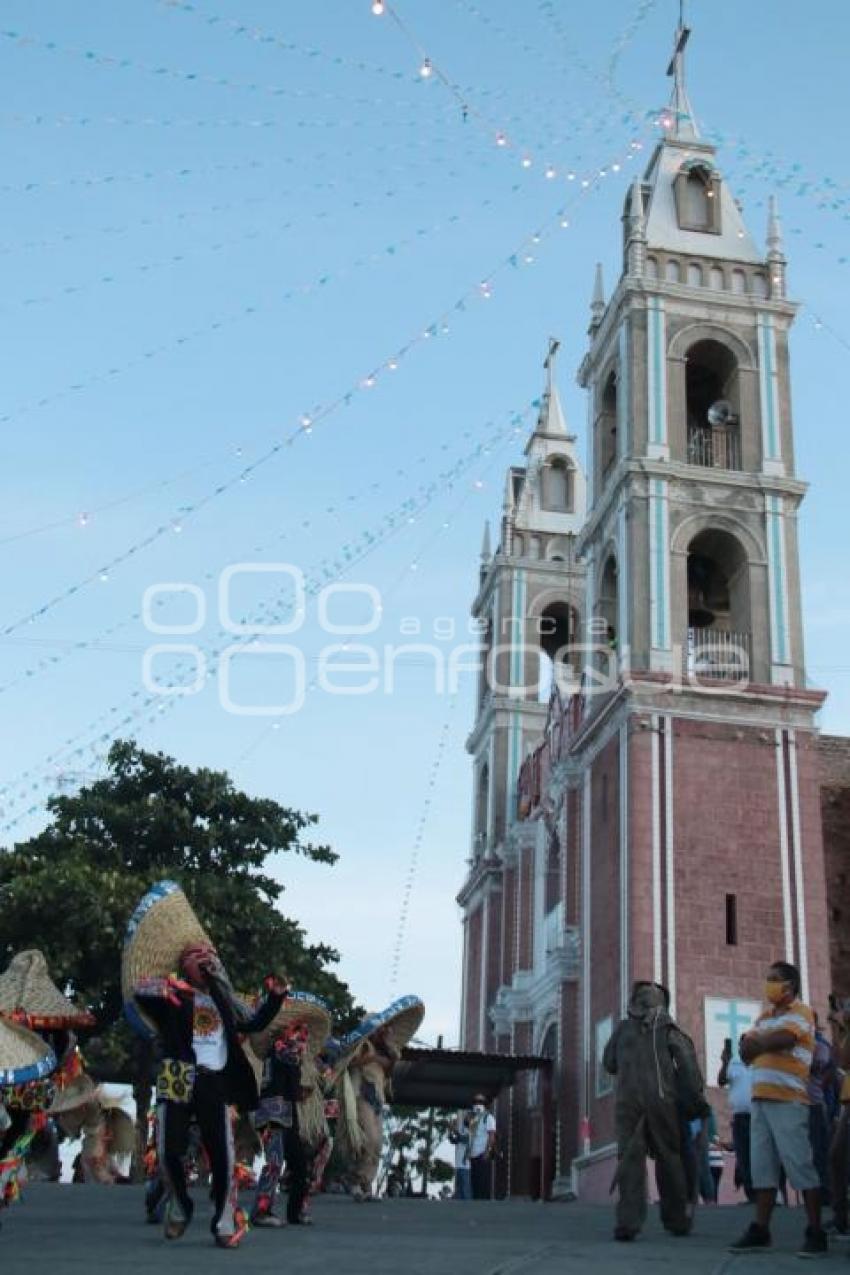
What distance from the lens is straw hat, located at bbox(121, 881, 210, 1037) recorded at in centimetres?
952

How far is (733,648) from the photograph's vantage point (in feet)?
92.4

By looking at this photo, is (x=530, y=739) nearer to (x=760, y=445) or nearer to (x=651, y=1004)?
(x=760, y=445)

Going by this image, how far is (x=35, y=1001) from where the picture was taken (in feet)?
38.0

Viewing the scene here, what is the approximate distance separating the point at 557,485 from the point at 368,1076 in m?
31.2

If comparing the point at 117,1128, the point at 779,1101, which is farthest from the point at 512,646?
the point at 779,1101

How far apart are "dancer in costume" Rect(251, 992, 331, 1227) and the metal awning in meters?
16.6

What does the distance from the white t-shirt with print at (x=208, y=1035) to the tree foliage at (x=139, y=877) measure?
16.6m

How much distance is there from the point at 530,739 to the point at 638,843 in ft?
48.8

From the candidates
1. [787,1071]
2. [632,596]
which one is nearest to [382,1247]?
[787,1071]

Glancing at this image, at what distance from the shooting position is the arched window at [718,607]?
28.1 meters

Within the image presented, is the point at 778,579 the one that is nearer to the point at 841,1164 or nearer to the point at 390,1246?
the point at 841,1164

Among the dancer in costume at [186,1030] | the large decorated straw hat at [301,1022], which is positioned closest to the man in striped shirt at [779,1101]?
the dancer in costume at [186,1030]

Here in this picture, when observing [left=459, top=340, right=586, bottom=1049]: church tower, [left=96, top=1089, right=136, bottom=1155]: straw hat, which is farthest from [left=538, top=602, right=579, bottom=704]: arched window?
[left=96, top=1089, right=136, bottom=1155]: straw hat

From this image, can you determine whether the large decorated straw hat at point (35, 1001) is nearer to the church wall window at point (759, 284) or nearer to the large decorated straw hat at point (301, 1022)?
the large decorated straw hat at point (301, 1022)
